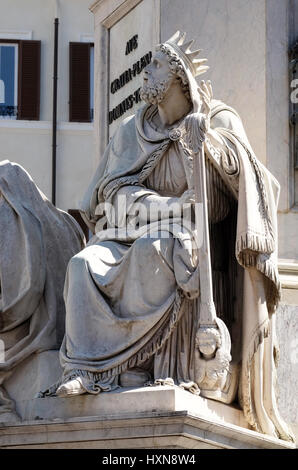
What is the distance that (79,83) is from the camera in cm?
2980

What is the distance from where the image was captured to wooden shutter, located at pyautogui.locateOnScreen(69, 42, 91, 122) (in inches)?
1168

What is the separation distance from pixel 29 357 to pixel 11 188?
1.35 m

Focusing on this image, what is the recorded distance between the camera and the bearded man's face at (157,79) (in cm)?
1463

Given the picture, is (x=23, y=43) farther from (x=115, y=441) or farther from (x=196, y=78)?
(x=115, y=441)

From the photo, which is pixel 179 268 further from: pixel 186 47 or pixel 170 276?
pixel 186 47

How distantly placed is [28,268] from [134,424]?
1.89 metres

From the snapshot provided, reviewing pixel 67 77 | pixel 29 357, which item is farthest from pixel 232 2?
pixel 67 77

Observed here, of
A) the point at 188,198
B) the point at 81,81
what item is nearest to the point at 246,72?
the point at 188,198

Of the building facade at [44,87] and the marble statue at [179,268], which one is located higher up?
the building facade at [44,87]

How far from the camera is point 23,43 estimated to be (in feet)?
98.4

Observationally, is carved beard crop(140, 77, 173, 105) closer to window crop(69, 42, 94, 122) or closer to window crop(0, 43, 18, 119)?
window crop(69, 42, 94, 122)

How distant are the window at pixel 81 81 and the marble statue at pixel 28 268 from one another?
14132mm

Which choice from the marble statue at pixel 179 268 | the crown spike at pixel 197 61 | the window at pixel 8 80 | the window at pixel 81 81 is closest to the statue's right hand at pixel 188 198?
the marble statue at pixel 179 268

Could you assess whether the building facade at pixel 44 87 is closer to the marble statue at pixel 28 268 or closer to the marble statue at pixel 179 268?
the marble statue at pixel 28 268
